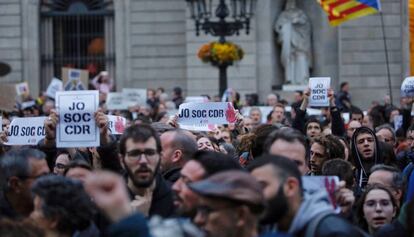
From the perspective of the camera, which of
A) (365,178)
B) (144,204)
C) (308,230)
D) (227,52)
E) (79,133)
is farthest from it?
(227,52)

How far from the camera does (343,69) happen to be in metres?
29.1

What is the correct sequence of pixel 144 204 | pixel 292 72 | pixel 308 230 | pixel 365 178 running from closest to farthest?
pixel 308 230 < pixel 144 204 < pixel 365 178 < pixel 292 72

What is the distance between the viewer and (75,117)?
9336mm

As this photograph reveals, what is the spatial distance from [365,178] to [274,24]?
18505 mm

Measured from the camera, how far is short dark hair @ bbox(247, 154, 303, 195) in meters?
6.07

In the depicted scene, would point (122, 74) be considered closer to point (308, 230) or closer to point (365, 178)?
point (365, 178)

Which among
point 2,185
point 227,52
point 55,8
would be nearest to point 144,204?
point 2,185

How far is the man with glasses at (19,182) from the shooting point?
757 cm

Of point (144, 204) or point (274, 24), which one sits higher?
point (274, 24)

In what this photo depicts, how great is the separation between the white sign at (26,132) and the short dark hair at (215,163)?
5308 mm

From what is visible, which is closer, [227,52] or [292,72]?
[227,52]

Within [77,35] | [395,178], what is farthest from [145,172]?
[77,35]

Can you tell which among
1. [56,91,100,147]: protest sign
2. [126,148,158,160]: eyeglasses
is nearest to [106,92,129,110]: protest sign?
[56,91,100,147]: protest sign

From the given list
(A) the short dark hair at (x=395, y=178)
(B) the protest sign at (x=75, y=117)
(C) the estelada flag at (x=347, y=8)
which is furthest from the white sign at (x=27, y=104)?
(A) the short dark hair at (x=395, y=178)
